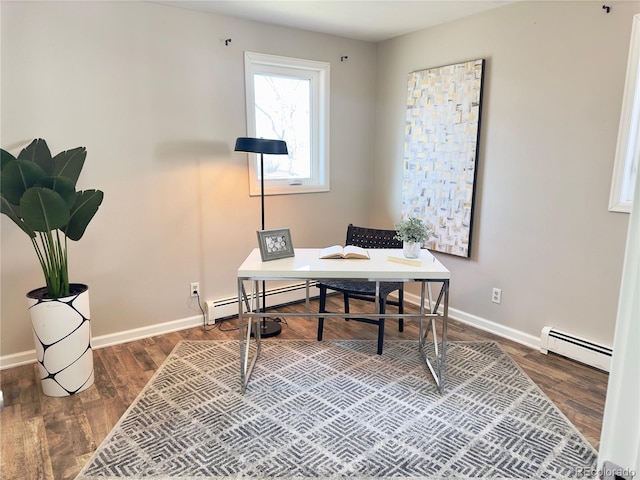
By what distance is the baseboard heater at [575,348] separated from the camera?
111 inches

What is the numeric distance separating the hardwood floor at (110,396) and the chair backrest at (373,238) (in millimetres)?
716

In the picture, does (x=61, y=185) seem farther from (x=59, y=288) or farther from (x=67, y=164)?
(x=59, y=288)

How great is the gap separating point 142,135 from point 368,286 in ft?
6.51

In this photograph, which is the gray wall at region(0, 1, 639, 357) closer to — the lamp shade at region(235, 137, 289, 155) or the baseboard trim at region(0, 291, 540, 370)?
the baseboard trim at region(0, 291, 540, 370)

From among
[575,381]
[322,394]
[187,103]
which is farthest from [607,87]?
[187,103]

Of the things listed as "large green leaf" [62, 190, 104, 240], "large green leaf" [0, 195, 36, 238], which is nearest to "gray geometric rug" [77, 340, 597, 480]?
"large green leaf" [62, 190, 104, 240]

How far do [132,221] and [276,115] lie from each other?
155 centimetres

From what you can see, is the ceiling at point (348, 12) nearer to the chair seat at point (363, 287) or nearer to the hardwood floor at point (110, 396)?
the chair seat at point (363, 287)

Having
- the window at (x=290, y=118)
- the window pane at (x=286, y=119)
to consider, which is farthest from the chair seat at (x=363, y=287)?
the window pane at (x=286, y=119)

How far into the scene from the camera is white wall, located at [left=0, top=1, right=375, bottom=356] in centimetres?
276

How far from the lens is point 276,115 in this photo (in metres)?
3.85

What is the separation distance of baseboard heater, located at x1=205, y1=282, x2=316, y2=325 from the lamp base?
9.9 inches

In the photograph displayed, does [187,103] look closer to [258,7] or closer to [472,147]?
[258,7]

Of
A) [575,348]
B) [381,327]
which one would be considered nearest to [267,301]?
[381,327]
